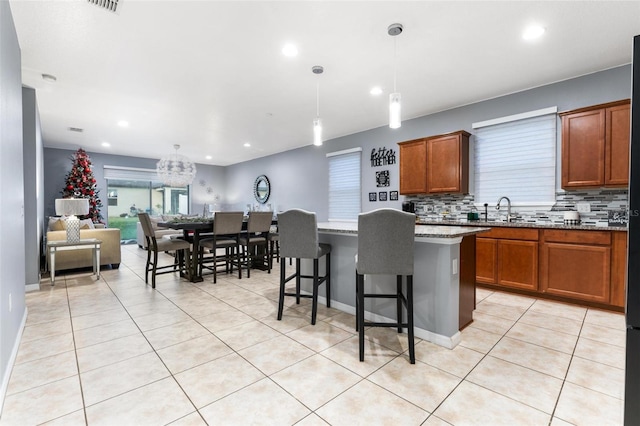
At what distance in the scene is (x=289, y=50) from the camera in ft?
9.55

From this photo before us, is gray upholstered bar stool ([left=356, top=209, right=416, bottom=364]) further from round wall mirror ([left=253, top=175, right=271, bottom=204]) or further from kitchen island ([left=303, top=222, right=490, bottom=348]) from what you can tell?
round wall mirror ([left=253, top=175, right=271, bottom=204])

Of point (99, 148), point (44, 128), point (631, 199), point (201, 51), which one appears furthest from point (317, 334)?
point (99, 148)

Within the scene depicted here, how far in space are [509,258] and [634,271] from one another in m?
2.98

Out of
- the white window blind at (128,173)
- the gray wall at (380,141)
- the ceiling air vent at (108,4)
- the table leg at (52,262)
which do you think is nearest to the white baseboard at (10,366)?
the table leg at (52,262)

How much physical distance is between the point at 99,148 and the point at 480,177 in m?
8.90

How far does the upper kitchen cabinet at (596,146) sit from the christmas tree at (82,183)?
9.52 meters

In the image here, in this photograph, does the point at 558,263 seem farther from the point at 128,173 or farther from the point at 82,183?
the point at 128,173

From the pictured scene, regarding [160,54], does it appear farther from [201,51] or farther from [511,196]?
[511,196]

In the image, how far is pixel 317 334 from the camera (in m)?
2.51

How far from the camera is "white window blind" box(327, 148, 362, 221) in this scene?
6.08 m

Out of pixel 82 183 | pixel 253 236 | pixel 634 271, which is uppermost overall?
pixel 82 183

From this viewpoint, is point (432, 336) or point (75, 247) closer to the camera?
point (432, 336)

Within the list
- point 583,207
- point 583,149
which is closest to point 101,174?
point 583,149

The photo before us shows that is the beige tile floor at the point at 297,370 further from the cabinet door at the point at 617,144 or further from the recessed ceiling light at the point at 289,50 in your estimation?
the recessed ceiling light at the point at 289,50
